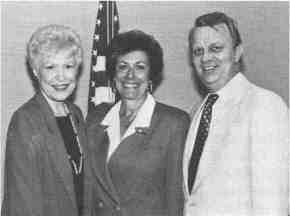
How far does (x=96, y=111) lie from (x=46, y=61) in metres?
0.63

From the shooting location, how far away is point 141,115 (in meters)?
2.57

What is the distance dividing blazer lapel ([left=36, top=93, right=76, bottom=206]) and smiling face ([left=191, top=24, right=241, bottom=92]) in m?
0.85

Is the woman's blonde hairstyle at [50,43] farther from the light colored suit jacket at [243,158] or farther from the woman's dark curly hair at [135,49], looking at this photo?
the light colored suit jacket at [243,158]

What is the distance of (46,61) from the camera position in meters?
2.30

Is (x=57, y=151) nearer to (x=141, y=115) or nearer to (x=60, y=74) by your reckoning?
(x=60, y=74)

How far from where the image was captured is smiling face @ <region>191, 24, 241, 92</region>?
7.82 ft

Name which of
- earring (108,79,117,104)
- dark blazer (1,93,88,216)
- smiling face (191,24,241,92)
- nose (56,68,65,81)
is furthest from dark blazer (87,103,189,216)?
earring (108,79,117,104)

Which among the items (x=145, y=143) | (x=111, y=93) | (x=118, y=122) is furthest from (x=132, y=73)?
(x=111, y=93)

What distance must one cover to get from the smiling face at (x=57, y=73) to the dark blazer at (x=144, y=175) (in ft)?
1.38

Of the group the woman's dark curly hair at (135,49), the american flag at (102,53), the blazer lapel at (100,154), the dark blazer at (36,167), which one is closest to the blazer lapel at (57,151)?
the dark blazer at (36,167)

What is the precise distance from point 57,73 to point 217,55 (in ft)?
2.81

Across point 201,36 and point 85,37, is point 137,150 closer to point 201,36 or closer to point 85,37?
point 201,36

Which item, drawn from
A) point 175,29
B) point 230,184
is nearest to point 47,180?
point 230,184

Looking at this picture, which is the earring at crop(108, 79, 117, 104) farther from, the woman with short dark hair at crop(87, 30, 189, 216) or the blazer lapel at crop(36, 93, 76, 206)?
the blazer lapel at crop(36, 93, 76, 206)
